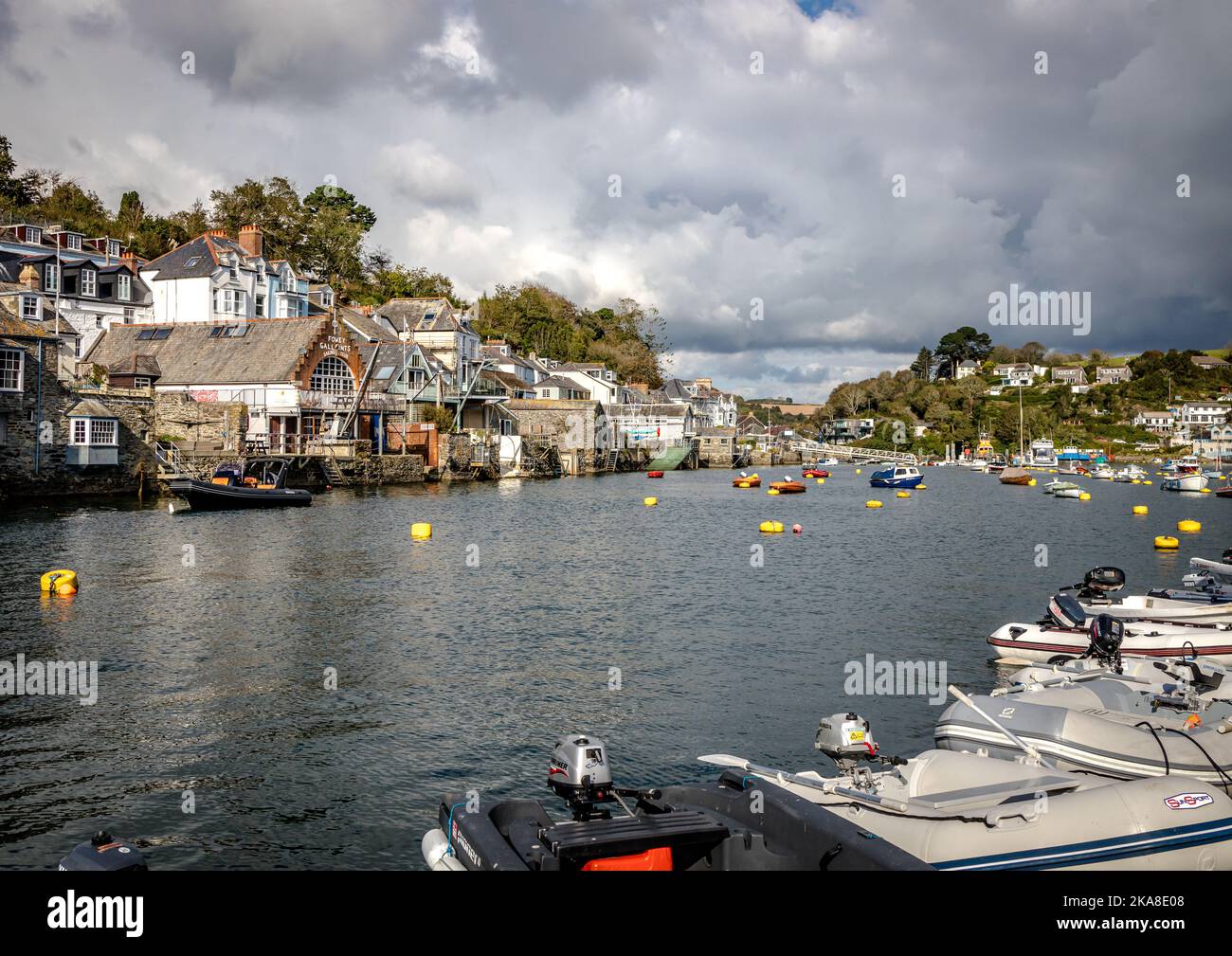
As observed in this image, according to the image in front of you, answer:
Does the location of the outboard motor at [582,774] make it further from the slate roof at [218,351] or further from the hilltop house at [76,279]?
the hilltop house at [76,279]

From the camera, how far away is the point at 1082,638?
19.8 m

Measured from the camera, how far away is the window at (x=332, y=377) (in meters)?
69.9

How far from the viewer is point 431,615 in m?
25.5

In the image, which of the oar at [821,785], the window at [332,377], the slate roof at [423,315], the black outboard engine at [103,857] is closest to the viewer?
the black outboard engine at [103,857]

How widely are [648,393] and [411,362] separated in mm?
67271

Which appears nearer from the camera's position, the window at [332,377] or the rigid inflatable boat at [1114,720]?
the rigid inflatable boat at [1114,720]

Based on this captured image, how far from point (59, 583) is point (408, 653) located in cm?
1212

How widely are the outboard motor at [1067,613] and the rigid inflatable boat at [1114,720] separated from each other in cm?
385

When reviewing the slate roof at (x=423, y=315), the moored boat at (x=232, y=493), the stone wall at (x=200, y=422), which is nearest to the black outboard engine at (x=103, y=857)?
the moored boat at (x=232, y=493)

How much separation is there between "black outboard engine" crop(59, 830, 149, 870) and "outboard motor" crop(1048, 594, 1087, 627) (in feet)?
62.2

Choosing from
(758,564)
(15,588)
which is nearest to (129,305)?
(15,588)

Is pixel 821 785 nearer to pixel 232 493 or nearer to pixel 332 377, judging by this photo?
pixel 232 493

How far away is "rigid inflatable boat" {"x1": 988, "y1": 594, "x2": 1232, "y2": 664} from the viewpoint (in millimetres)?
19172
